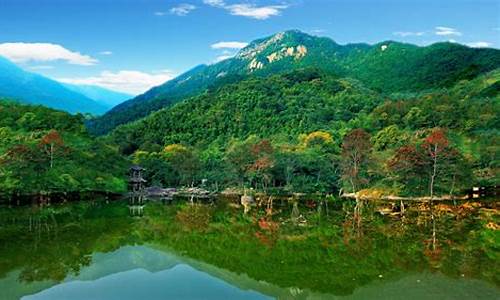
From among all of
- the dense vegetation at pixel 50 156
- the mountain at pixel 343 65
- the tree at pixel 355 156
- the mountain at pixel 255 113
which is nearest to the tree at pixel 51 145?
the dense vegetation at pixel 50 156

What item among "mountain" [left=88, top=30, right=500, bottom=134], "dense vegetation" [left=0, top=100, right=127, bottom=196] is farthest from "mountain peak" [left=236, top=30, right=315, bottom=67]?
"dense vegetation" [left=0, top=100, right=127, bottom=196]

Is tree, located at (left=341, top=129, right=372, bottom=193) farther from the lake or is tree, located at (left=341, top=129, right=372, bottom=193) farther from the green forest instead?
the lake

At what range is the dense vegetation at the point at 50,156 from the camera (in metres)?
39.8

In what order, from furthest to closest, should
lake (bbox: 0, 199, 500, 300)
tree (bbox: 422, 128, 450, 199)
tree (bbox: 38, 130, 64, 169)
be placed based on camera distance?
tree (bbox: 38, 130, 64, 169)
tree (bbox: 422, 128, 450, 199)
lake (bbox: 0, 199, 500, 300)

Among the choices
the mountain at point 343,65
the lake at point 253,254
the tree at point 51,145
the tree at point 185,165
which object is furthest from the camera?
the mountain at point 343,65

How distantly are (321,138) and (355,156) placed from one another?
18.6 metres

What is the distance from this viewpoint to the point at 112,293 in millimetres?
16359

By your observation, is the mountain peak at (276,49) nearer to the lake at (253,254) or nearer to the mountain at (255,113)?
the mountain at (255,113)

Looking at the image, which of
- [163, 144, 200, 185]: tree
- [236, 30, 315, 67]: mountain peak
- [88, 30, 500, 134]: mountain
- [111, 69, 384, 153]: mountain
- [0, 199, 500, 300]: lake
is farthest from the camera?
[236, 30, 315, 67]: mountain peak

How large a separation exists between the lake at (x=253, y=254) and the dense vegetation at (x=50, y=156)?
5782 millimetres

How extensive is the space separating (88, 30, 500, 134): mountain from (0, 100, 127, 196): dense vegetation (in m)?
54.0

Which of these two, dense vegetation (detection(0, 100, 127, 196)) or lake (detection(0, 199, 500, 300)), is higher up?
dense vegetation (detection(0, 100, 127, 196))

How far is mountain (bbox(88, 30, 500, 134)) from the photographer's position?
339ft

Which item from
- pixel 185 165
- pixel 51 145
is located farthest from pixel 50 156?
pixel 185 165
